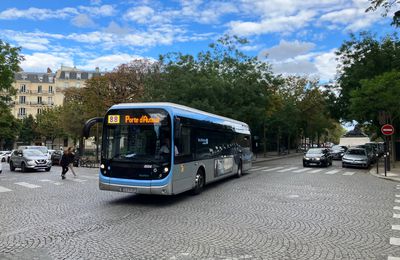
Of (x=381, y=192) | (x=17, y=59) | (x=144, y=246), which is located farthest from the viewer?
(x=17, y=59)

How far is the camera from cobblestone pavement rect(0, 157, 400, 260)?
6.54 m

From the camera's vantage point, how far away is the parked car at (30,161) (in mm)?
25562

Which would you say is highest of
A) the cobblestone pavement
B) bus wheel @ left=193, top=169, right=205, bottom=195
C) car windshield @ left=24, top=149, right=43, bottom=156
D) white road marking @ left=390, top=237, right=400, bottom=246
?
car windshield @ left=24, top=149, right=43, bottom=156

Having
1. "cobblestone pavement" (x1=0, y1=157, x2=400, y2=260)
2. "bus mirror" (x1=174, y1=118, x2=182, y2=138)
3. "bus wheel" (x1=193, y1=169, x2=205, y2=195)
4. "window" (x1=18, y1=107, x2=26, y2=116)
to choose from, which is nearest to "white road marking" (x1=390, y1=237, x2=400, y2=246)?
"cobblestone pavement" (x1=0, y1=157, x2=400, y2=260)

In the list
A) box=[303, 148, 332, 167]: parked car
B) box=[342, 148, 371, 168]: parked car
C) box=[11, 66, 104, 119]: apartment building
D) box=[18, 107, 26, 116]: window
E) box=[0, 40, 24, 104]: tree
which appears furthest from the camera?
box=[11, 66, 104, 119]: apartment building

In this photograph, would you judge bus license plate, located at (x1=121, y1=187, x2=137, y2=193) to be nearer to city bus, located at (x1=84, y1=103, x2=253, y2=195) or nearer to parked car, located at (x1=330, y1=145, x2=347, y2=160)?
city bus, located at (x1=84, y1=103, x2=253, y2=195)

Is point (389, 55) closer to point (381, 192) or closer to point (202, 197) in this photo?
point (381, 192)

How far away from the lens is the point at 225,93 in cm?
3234

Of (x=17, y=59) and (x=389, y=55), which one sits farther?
(x=389, y=55)

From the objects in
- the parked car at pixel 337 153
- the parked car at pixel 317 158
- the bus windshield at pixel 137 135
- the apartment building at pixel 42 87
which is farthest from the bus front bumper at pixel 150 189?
the apartment building at pixel 42 87

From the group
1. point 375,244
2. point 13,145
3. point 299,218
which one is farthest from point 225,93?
point 13,145

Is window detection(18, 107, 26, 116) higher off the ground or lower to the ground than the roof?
higher

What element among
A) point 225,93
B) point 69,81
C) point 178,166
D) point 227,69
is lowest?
point 178,166

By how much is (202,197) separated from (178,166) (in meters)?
1.97
